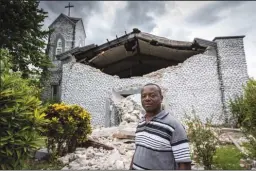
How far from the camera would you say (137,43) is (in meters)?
12.9

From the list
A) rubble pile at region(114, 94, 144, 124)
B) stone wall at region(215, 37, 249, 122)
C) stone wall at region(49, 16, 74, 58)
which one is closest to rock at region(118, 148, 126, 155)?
rubble pile at region(114, 94, 144, 124)

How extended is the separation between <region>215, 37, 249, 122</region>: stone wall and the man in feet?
30.8

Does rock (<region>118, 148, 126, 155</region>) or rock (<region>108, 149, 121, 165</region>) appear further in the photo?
rock (<region>118, 148, 126, 155</region>)

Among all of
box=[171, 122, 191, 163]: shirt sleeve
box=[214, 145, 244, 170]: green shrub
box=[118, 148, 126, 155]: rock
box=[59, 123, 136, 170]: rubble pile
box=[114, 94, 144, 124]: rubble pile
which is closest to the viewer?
box=[171, 122, 191, 163]: shirt sleeve

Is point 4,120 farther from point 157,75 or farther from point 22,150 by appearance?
point 157,75

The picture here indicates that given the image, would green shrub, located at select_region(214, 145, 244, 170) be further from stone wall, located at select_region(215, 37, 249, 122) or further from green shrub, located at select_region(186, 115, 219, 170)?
stone wall, located at select_region(215, 37, 249, 122)

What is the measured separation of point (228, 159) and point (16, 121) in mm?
4407

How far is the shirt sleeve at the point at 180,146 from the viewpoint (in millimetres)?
1714

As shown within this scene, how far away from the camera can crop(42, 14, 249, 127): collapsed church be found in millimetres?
10703

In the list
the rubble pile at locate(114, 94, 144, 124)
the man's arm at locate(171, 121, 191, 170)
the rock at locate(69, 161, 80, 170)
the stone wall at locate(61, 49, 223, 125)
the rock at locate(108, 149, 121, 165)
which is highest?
the stone wall at locate(61, 49, 223, 125)

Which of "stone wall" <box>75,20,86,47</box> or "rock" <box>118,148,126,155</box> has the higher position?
"stone wall" <box>75,20,86,47</box>

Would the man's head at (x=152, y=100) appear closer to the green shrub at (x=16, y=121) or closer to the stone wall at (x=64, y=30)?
the green shrub at (x=16, y=121)

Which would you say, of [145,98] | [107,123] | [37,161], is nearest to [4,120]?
[145,98]

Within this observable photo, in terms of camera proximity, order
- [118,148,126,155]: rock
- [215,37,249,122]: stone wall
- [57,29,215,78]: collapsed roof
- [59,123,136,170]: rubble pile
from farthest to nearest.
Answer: [57,29,215,78]: collapsed roof → [215,37,249,122]: stone wall → [118,148,126,155]: rock → [59,123,136,170]: rubble pile
